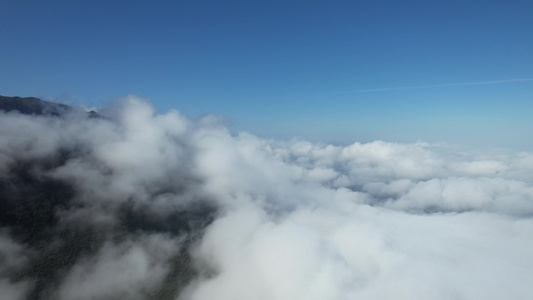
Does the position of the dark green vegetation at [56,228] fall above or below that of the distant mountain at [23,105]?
below

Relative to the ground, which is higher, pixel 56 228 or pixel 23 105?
pixel 23 105

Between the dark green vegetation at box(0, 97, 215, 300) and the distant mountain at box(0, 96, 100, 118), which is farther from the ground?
the distant mountain at box(0, 96, 100, 118)

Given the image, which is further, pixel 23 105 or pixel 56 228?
pixel 23 105

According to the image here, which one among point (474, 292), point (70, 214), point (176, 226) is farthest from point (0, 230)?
point (474, 292)

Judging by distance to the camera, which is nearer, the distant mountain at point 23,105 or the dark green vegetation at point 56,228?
the dark green vegetation at point 56,228

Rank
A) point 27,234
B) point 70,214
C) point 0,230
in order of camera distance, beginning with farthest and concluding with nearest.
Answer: point 70,214
point 27,234
point 0,230

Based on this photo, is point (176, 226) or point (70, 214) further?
point (176, 226)

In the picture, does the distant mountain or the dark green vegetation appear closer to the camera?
the dark green vegetation

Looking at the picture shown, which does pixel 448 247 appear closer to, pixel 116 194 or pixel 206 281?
pixel 206 281
